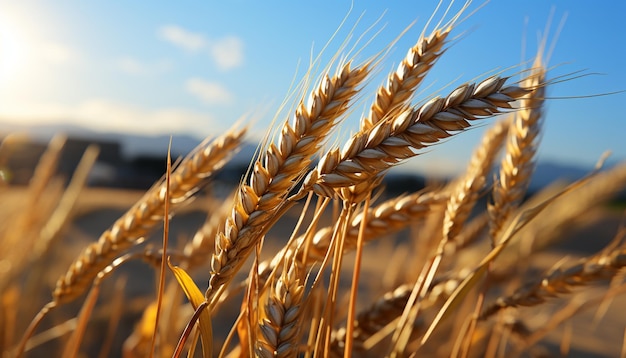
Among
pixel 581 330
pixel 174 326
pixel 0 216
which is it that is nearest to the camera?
pixel 174 326

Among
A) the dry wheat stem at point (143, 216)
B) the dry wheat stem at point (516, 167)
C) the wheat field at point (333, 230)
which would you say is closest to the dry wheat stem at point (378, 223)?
the wheat field at point (333, 230)

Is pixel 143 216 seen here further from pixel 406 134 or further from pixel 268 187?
pixel 406 134

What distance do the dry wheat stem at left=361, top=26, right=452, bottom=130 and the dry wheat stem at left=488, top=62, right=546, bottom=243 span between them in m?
0.32

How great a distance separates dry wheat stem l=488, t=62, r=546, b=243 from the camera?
1180mm

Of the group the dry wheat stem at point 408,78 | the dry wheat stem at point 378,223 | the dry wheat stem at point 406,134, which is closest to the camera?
the dry wheat stem at point 406,134

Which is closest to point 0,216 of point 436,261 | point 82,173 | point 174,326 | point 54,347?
point 54,347

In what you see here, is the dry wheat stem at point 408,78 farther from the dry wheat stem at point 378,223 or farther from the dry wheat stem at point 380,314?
the dry wheat stem at point 380,314

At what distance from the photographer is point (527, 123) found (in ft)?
4.03

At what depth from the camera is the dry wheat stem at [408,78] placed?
95cm

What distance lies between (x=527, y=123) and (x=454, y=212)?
285mm

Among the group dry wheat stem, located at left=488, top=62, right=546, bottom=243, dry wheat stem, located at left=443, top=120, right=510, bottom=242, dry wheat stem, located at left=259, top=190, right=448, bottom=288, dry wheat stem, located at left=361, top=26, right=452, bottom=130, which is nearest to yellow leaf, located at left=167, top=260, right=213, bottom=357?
dry wheat stem, located at left=259, top=190, right=448, bottom=288

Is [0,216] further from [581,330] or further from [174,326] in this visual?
[581,330]

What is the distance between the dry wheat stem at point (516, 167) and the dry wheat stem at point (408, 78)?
1.05ft

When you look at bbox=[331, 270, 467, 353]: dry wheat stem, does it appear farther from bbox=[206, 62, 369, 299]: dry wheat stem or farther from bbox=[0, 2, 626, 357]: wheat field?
bbox=[206, 62, 369, 299]: dry wheat stem
